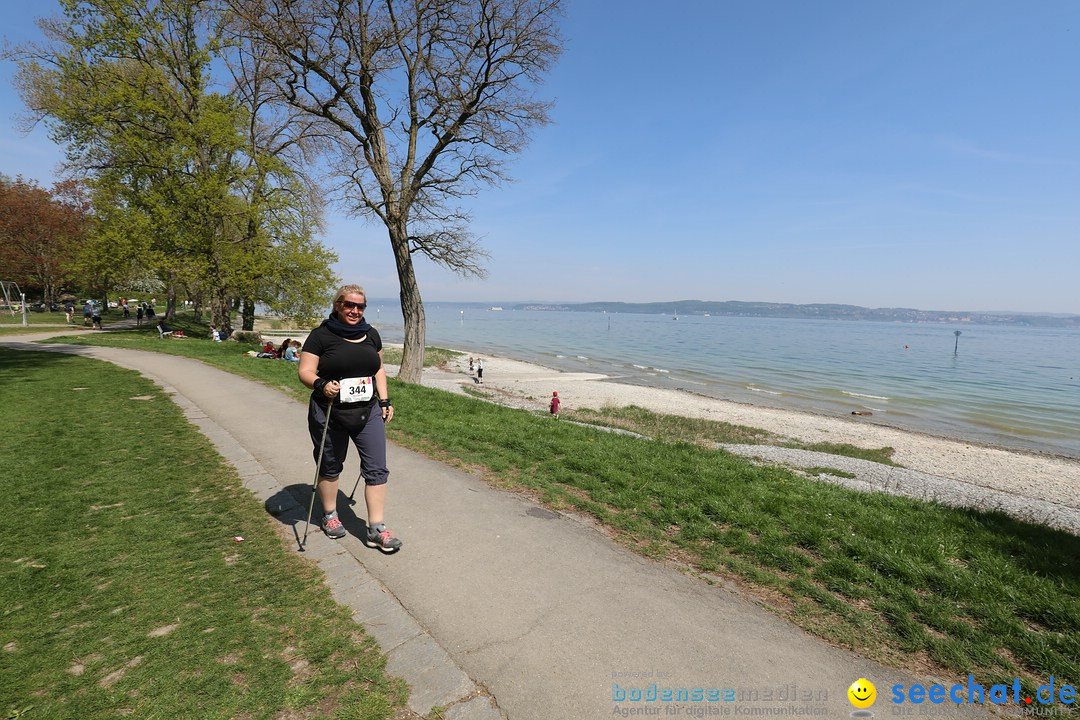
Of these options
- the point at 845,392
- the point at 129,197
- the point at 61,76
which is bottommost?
the point at 845,392

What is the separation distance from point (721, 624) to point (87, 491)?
20.4 feet

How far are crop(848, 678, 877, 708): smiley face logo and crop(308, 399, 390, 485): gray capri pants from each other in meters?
3.43

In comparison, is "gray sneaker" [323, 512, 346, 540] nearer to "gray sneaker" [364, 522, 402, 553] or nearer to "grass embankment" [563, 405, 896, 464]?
"gray sneaker" [364, 522, 402, 553]

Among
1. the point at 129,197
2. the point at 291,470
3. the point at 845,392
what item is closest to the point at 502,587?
the point at 291,470

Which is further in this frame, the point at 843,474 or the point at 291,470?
the point at 843,474

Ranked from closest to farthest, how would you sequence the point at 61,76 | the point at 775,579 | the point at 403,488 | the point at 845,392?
the point at 775,579, the point at 403,488, the point at 61,76, the point at 845,392

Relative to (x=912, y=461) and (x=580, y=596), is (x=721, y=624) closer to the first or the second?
(x=580, y=596)

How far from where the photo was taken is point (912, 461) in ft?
46.9

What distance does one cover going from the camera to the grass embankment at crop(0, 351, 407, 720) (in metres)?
2.36

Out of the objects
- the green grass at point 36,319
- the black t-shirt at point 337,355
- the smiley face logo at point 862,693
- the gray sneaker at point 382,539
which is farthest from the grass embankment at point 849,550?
the green grass at point 36,319

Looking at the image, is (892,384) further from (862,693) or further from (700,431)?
Result: (862,693)

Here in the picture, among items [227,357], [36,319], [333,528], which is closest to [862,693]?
[333,528]

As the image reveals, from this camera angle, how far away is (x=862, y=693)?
259cm

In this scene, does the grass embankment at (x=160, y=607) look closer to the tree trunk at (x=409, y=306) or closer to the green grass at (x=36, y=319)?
the tree trunk at (x=409, y=306)
